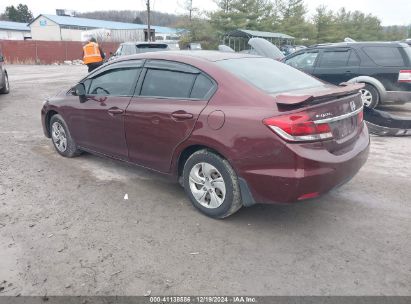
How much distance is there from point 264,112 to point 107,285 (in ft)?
6.04

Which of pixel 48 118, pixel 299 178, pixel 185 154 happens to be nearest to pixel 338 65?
pixel 185 154

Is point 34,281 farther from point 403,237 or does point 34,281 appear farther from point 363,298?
point 403,237

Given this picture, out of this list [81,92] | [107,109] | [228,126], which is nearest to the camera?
[228,126]

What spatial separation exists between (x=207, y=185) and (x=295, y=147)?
3.35ft

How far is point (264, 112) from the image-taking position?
3.20 m

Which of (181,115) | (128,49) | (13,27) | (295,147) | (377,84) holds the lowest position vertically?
(377,84)

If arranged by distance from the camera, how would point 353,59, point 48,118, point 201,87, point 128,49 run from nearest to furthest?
1. point 201,87
2. point 48,118
3. point 353,59
4. point 128,49

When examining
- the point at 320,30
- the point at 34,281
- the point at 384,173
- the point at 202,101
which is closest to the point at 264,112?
the point at 202,101

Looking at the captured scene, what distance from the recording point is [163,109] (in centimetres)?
391

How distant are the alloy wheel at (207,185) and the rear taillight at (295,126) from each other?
0.76 meters

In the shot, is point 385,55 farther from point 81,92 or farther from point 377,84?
point 81,92

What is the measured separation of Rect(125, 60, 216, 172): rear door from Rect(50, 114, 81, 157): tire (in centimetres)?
153

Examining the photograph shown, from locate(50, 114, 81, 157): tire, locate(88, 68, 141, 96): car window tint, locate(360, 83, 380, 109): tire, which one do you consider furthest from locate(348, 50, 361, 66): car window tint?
locate(50, 114, 81, 157): tire

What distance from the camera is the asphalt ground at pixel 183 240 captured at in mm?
2770
